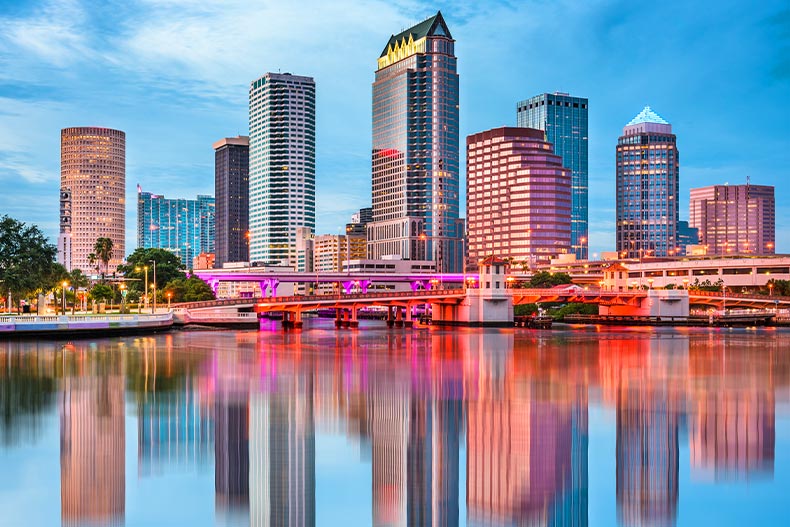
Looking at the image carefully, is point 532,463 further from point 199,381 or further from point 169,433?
point 199,381

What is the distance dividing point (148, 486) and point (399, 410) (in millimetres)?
15817

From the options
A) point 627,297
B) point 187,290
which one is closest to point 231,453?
point 187,290

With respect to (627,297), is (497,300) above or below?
above

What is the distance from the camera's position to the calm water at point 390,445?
23.8m

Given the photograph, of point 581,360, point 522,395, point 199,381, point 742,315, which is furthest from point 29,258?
point 742,315

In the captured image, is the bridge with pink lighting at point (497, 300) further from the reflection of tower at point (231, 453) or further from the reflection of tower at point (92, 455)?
the reflection of tower at point (231, 453)

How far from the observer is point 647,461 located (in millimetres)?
29703

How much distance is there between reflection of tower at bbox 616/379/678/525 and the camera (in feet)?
78.4

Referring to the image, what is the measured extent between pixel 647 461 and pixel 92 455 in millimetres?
18660

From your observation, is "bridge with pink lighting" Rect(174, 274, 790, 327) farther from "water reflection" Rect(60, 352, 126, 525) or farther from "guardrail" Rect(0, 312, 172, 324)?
"water reflection" Rect(60, 352, 126, 525)

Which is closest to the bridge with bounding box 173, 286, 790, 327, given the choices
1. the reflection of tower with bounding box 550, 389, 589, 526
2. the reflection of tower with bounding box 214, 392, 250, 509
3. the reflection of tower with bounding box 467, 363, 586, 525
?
the reflection of tower with bounding box 214, 392, 250, 509

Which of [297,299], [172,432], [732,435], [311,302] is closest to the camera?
[172,432]

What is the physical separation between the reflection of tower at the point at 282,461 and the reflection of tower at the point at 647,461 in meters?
8.76

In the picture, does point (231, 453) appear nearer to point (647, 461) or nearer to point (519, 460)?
point (519, 460)
